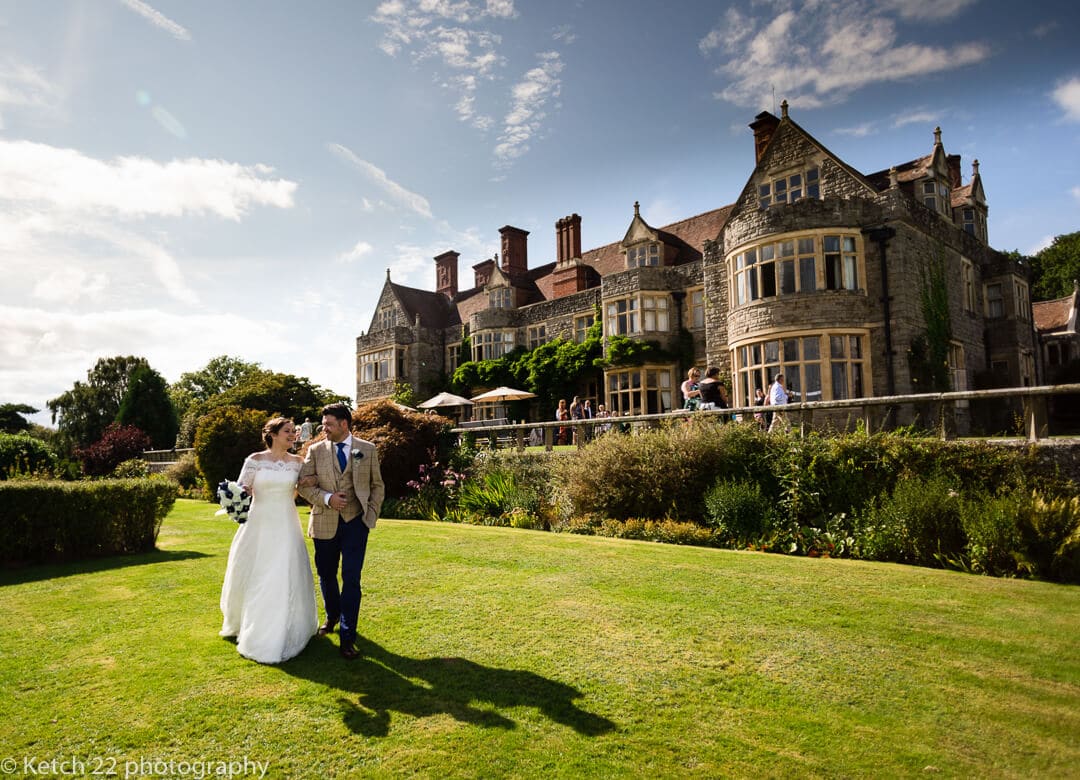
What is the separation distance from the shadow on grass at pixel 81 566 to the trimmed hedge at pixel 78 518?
0.80 feet

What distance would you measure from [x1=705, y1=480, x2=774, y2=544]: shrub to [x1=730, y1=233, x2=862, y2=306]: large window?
34.4 feet

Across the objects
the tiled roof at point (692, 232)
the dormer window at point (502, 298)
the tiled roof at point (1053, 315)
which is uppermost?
the tiled roof at point (692, 232)

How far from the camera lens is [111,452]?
28953mm

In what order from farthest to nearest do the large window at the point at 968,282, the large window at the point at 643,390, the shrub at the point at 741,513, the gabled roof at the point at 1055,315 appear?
1. the gabled roof at the point at 1055,315
2. the large window at the point at 643,390
3. the large window at the point at 968,282
4. the shrub at the point at 741,513

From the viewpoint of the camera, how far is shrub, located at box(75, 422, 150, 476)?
28.6 m

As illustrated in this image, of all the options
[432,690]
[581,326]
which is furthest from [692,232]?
[432,690]

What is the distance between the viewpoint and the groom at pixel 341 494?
5.31 meters

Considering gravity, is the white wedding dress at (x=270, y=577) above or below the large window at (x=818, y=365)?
below

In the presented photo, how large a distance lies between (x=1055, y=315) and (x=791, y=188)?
972 inches

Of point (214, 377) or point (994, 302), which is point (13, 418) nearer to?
point (214, 377)

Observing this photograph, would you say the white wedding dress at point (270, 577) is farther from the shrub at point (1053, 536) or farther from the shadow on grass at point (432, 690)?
the shrub at point (1053, 536)

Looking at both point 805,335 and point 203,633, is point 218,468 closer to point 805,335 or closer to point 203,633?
point 203,633

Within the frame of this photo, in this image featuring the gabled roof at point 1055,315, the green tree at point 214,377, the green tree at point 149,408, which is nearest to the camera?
the gabled roof at point 1055,315

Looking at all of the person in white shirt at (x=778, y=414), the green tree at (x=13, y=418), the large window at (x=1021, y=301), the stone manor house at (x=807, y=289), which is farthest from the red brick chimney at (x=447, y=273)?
the green tree at (x=13, y=418)
